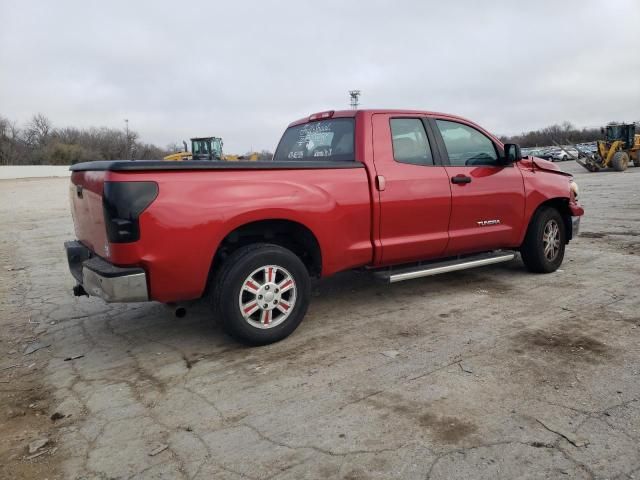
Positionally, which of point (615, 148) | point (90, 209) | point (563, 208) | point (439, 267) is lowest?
point (439, 267)

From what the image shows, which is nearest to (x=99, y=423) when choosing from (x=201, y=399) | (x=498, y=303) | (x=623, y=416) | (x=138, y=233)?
(x=201, y=399)

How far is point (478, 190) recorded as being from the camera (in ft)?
16.8

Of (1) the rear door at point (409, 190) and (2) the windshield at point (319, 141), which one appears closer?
(1) the rear door at point (409, 190)

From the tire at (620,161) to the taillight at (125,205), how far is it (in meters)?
29.2

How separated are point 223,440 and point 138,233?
147 cm

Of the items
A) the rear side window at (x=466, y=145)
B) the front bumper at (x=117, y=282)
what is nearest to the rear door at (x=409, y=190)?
the rear side window at (x=466, y=145)

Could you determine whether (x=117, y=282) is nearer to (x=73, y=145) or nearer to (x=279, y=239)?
(x=279, y=239)

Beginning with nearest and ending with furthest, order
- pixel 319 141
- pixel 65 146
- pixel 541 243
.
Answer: pixel 319 141
pixel 541 243
pixel 65 146

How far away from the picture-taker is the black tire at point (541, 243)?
18.7 ft

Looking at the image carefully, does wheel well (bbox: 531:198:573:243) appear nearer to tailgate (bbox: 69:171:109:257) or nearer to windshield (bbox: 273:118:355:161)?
windshield (bbox: 273:118:355:161)

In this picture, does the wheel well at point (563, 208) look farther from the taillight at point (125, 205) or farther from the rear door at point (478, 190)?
the taillight at point (125, 205)

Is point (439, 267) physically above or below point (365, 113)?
below

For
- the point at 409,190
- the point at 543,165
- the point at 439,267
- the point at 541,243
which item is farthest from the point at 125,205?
the point at 543,165

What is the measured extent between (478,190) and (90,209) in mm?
3641
